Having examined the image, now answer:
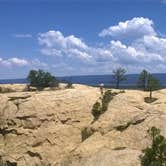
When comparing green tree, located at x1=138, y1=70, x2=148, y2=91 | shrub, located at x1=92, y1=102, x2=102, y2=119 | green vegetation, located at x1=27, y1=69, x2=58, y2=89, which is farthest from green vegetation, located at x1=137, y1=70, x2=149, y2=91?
shrub, located at x1=92, y1=102, x2=102, y2=119

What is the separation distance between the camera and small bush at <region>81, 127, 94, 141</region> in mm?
47531

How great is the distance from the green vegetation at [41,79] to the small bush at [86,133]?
2251 centimetres

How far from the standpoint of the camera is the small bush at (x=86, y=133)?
47.5 metres

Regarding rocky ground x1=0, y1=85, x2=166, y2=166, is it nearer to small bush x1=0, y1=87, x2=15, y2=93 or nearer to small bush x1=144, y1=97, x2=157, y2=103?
small bush x1=144, y1=97, x2=157, y2=103

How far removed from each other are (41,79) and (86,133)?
1009 inches

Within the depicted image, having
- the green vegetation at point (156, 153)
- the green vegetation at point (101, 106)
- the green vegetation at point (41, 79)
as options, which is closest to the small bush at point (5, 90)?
the green vegetation at point (41, 79)

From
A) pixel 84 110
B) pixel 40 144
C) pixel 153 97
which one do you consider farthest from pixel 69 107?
pixel 153 97

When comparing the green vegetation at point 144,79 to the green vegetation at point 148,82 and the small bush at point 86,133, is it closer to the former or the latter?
the green vegetation at point 148,82

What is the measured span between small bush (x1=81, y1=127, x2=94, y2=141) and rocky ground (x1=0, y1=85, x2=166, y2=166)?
20 centimetres

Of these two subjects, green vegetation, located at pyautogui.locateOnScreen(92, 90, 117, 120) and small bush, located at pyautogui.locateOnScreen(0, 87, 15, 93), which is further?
small bush, located at pyautogui.locateOnScreen(0, 87, 15, 93)

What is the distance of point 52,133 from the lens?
160 feet

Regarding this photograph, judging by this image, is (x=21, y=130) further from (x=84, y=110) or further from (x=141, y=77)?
(x=141, y=77)

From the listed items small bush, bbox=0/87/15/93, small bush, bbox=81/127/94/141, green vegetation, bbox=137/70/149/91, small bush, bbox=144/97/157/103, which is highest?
green vegetation, bbox=137/70/149/91

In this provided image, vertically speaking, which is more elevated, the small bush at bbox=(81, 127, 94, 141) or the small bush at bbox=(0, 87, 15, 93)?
the small bush at bbox=(0, 87, 15, 93)
